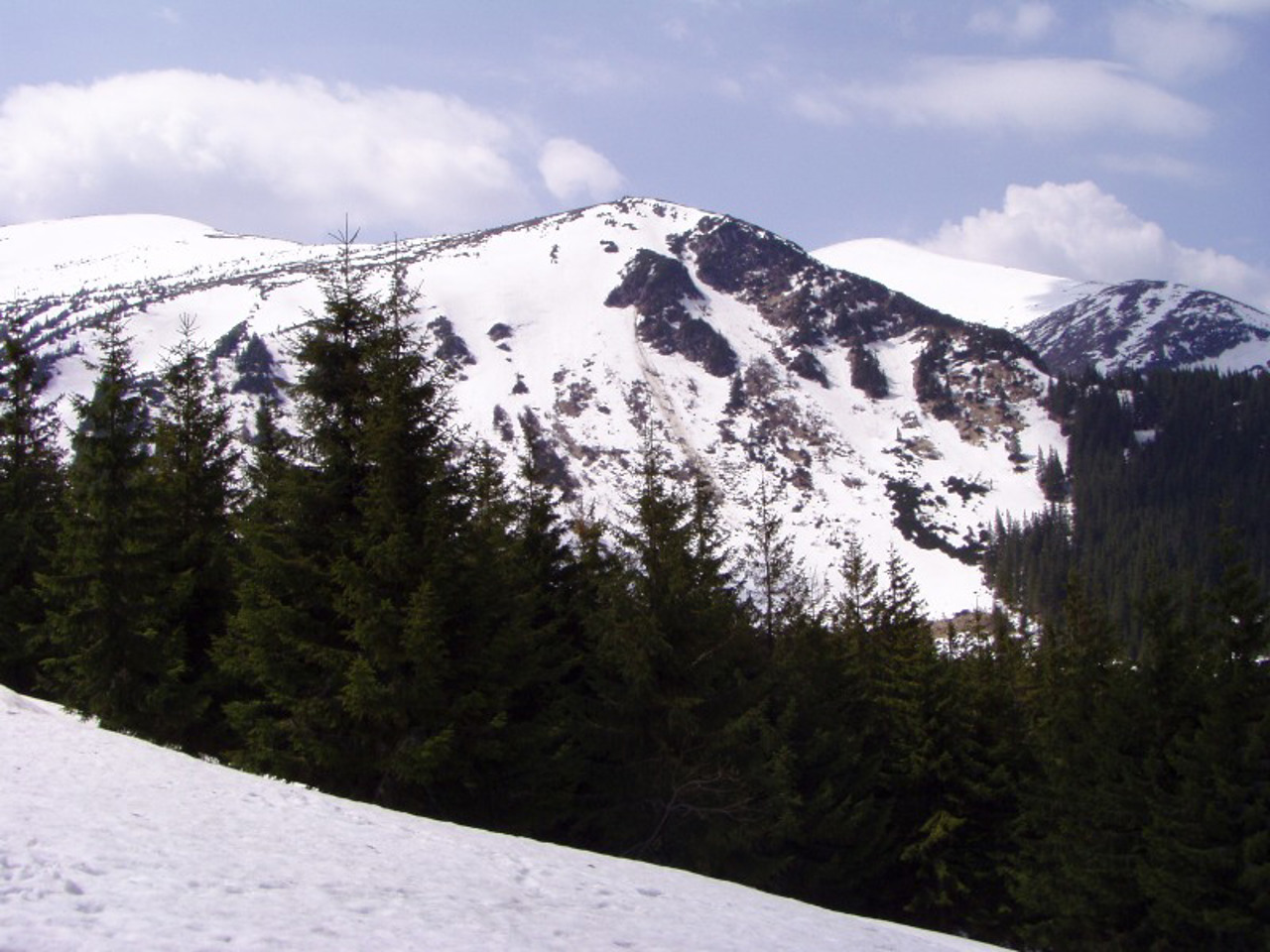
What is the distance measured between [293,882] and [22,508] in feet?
80.3

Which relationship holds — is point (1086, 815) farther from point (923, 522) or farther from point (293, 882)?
point (923, 522)

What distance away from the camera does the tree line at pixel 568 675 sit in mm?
17766

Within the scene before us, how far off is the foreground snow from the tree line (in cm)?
393

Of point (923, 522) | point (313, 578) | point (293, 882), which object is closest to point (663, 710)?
point (313, 578)

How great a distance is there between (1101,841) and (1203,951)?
3.56 m

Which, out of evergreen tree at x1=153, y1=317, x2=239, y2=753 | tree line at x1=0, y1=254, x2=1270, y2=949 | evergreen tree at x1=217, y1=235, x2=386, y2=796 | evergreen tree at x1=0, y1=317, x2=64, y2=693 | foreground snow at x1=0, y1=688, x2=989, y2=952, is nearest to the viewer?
foreground snow at x1=0, y1=688, x2=989, y2=952

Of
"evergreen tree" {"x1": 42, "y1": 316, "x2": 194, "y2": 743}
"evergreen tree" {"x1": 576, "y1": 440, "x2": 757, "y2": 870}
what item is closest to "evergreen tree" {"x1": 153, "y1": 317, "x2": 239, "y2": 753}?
"evergreen tree" {"x1": 42, "y1": 316, "x2": 194, "y2": 743}

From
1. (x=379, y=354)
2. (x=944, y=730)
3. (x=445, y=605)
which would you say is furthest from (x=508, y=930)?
(x=944, y=730)

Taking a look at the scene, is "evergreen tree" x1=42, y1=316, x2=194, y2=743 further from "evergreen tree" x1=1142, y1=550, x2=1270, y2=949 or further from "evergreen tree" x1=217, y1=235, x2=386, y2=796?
"evergreen tree" x1=1142, y1=550, x2=1270, y2=949

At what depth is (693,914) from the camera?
10.9 metres

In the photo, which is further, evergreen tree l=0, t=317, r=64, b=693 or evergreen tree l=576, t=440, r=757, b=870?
evergreen tree l=0, t=317, r=64, b=693

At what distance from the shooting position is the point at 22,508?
94.2ft

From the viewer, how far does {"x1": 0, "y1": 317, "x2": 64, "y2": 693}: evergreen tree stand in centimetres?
2661

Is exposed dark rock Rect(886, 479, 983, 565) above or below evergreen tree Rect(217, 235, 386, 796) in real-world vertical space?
above
